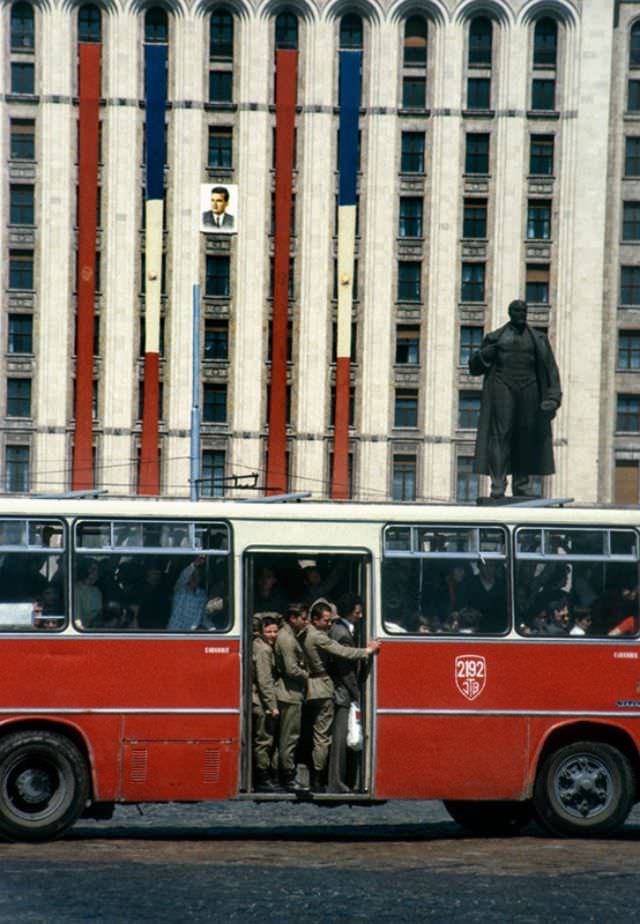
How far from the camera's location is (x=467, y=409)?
249ft

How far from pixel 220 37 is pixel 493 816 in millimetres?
59991

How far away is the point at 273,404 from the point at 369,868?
5944 centimetres

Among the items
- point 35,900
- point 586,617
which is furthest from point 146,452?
point 35,900

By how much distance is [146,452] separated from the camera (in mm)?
71438

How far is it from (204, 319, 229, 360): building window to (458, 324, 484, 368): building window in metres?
8.72

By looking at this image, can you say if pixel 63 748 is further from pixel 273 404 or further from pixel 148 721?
pixel 273 404

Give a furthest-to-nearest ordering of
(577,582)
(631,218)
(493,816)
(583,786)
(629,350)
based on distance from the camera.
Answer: (629,350), (631,218), (493,816), (577,582), (583,786)

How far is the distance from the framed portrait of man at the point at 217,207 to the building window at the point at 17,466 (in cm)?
1049

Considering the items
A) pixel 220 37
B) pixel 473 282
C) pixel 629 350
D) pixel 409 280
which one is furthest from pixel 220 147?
pixel 629 350

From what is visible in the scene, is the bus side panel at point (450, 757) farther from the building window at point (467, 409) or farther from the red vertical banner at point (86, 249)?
the building window at point (467, 409)

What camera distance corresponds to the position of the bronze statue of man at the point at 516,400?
32.2 m

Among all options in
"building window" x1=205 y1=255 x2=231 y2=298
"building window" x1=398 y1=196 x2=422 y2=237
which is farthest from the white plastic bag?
"building window" x1=398 y1=196 x2=422 y2=237

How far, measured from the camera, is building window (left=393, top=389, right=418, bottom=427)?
7550 centimetres

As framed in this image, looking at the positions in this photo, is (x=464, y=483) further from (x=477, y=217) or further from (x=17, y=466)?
(x=17, y=466)
